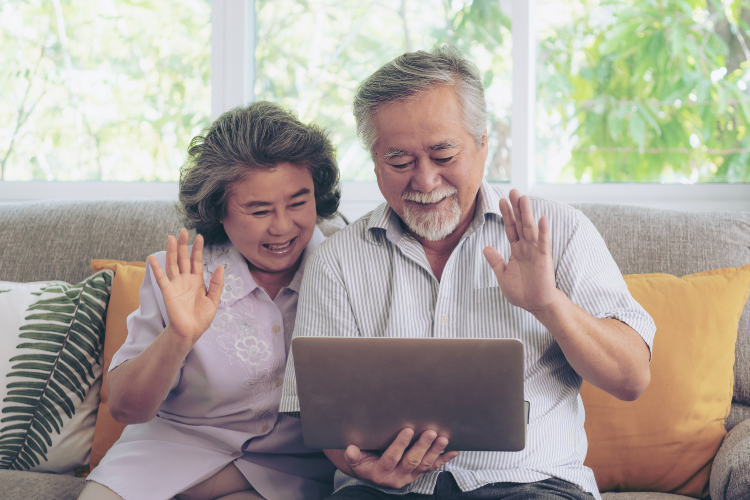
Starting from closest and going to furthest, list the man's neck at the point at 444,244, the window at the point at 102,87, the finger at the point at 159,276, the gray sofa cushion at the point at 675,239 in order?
1. the finger at the point at 159,276
2. the man's neck at the point at 444,244
3. the gray sofa cushion at the point at 675,239
4. the window at the point at 102,87

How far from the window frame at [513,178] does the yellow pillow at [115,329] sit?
92 cm

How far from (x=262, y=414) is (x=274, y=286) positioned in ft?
1.04

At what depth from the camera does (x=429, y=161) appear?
1208 mm

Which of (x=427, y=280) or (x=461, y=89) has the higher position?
(x=461, y=89)

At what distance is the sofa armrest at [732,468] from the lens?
1125 millimetres

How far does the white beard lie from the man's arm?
170 millimetres

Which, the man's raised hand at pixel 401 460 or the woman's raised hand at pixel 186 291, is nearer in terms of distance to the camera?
the man's raised hand at pixel 401 460

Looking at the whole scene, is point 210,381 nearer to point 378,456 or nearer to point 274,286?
point 274,286

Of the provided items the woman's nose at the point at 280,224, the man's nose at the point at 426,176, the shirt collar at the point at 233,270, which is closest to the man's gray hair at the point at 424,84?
the man's nose at the point at 426,176

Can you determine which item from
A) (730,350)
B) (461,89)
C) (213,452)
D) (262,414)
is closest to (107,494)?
(213,452)

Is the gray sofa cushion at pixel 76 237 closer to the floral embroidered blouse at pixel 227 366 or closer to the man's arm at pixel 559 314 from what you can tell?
the floral embroidered blouse at pixel 227 366

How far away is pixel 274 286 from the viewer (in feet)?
4.75

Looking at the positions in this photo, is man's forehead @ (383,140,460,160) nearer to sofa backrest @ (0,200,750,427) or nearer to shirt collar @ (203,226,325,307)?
shirt collar @ (203,226,325,307)

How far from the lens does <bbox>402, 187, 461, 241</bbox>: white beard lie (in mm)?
1225
